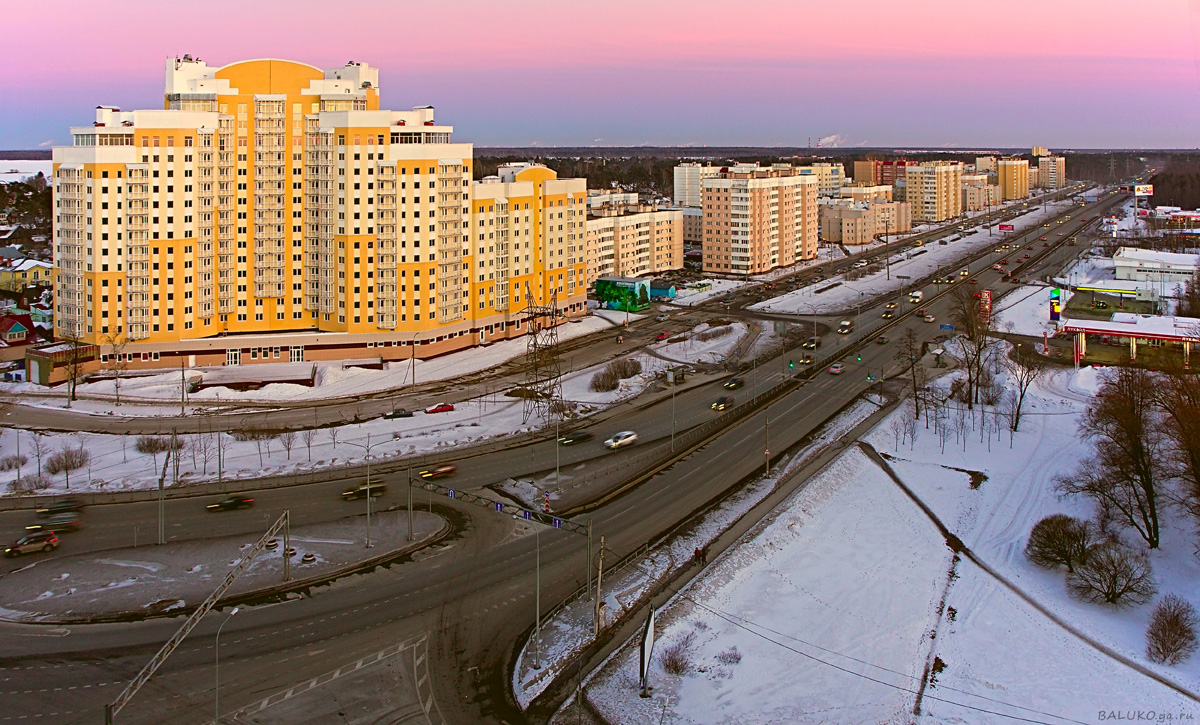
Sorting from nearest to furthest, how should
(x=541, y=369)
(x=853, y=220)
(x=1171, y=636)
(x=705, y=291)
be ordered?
(x=1171, y=636)
(x=541, y=369)
(x=705, y=291)
(x=853, y=220)

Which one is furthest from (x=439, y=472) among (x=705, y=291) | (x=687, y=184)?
(x=687, y=184)

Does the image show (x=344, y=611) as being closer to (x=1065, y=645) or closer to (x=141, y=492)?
(x=141, y=492)

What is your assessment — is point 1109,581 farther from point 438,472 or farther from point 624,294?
point 624,294

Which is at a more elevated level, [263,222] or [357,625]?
[263,222]

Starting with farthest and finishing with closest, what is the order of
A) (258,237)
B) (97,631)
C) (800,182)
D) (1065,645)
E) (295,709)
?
1. (800,182)
2. (258,237)
3. (1065,645)
4. (97,631)
5. (295,709)

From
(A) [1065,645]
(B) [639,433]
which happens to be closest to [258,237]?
(B) [639,433]

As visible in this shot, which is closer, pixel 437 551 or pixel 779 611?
pixel 779 611
